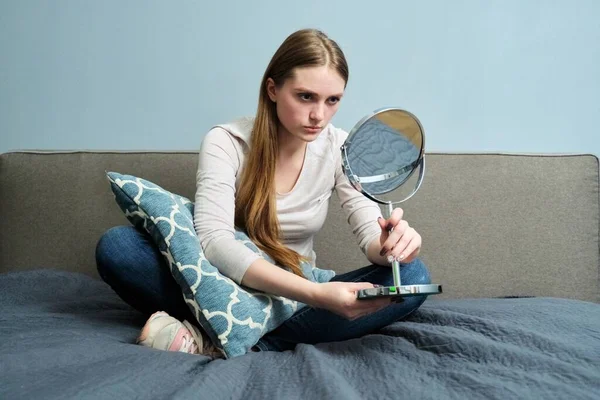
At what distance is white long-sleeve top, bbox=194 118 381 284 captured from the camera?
1.35m

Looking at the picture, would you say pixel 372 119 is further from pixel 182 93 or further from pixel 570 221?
pixel 182 93

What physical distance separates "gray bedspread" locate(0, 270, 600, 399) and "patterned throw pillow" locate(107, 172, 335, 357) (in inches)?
2.5

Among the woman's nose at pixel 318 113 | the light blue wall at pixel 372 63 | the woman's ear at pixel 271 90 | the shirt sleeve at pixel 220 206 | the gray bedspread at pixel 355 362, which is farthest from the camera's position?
the light blue wall at pixel 372 63

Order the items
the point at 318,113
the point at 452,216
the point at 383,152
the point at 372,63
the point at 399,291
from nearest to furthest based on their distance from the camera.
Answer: the point at 399,291 < the point at 383,152 < the point at 318,113 < the point at 452,216 < the point at 372,63

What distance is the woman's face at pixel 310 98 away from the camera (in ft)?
4.75

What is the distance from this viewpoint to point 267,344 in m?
1.37

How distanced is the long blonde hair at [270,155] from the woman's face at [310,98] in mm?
20

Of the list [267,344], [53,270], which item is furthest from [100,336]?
[53,270]

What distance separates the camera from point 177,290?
1.36 metres

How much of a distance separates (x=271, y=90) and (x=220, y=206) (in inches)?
13.2

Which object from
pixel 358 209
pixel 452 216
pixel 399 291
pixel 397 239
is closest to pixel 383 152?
pixel 397 239

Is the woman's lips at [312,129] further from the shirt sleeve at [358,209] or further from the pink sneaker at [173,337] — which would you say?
the pink sneaker at [173,337]

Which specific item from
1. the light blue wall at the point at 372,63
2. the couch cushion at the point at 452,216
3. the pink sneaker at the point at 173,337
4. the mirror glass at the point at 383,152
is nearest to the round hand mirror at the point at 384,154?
the mirror glass at the point at 383,152

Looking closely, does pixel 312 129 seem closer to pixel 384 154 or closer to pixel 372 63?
pixel 384 154
